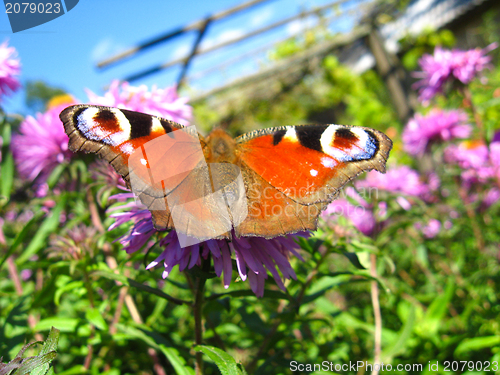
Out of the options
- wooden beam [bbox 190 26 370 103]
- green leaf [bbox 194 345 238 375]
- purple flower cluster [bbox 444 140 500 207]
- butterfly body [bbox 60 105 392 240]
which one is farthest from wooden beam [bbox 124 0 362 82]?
green leaf [bbox 194 345 238 375]

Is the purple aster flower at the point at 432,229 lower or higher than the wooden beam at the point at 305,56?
lower

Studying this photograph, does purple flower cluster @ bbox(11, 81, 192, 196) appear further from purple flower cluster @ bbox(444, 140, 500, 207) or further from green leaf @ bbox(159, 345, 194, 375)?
purple flower cluster @ bbox(444, 140, 500, 207)

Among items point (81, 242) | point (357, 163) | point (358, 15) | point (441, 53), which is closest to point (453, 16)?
point (358, 15)

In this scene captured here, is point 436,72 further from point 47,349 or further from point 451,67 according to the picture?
point 47,349

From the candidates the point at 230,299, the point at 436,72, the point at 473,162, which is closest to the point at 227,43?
the point at 436,72

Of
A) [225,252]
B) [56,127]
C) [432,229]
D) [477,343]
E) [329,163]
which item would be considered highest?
[56,127]

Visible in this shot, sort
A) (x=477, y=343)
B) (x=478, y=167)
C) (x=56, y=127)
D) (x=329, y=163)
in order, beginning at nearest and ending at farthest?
(x=329, y=163), (x=477, y=343), (x=56, y=127), (x=478, y=167)

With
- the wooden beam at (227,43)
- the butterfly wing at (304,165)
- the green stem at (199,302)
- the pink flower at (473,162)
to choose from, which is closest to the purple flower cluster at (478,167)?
the pink flower at (473,162)

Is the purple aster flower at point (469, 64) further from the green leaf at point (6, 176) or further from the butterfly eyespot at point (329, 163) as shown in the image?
the green leaf at point (6, 176)
